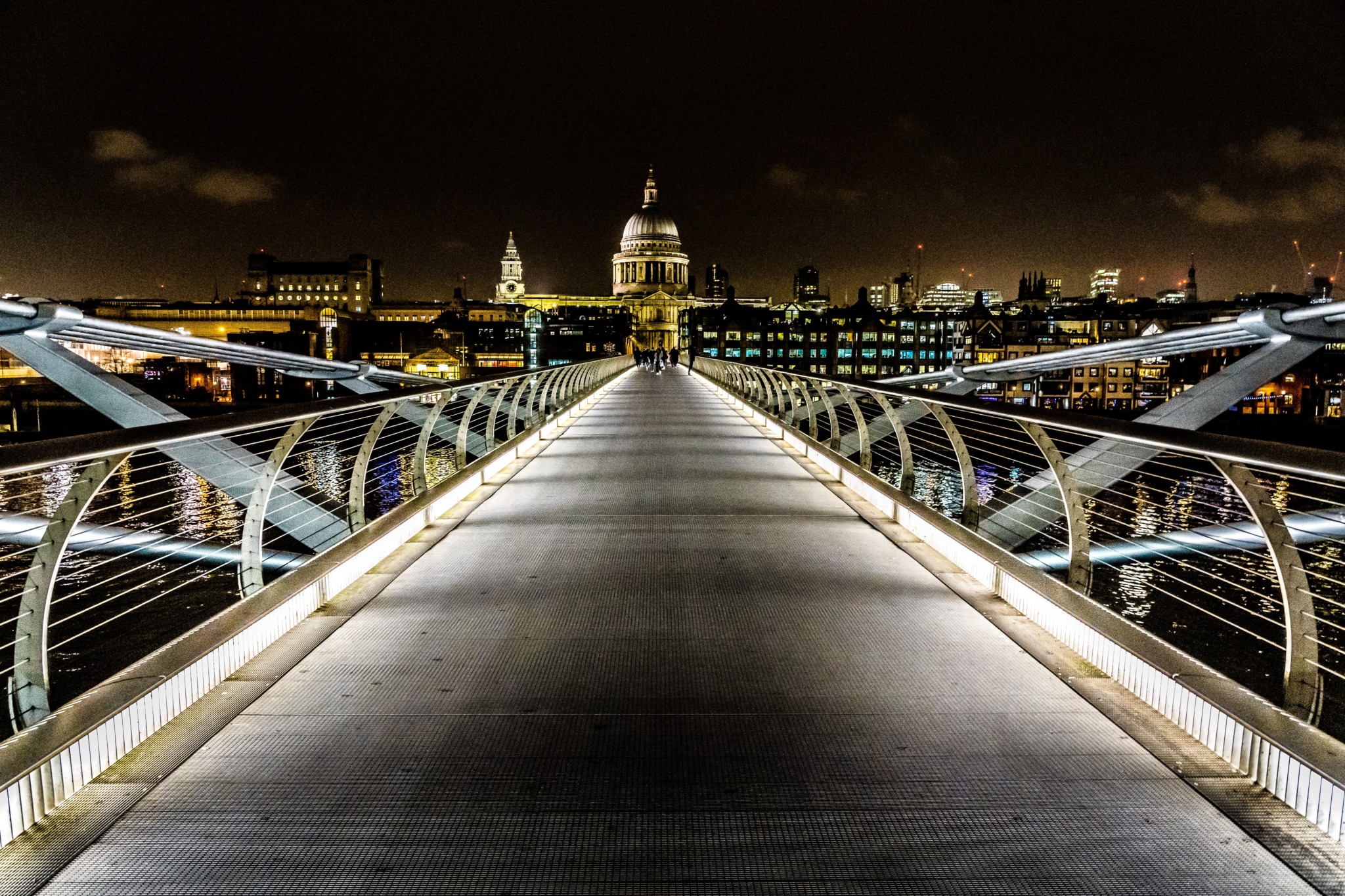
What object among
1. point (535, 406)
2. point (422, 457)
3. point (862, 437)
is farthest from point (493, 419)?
point (535, 406)

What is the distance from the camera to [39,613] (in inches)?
119

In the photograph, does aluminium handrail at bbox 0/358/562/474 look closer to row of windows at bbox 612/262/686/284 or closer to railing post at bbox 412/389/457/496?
railing post at bbox 412/389/457/496

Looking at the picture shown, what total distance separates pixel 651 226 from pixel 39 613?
602 feet

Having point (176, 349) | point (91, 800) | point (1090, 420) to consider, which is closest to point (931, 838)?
point (1090, 420)

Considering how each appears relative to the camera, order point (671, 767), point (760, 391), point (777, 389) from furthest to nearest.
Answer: point (760, 391)
point (777, 389)
point (671, 767)

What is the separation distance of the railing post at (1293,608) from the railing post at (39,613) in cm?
381

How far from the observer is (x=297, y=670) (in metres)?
4.06

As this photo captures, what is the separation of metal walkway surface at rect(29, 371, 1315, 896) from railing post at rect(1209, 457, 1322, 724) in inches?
19.6

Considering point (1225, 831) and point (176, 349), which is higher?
point (176, 349)

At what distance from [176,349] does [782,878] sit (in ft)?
28.2

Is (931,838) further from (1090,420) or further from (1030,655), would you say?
(1090,420)

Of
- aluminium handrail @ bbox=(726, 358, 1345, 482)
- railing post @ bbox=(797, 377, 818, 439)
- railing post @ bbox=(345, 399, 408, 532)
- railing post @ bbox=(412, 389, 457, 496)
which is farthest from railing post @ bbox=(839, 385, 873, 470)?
railing post @ bbox=(345, 399, 408, 532)

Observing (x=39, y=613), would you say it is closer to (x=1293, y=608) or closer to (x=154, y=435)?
(x=154, y=435)

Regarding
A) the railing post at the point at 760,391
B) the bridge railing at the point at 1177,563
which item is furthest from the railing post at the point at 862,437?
the railing post at the point at 760,391
